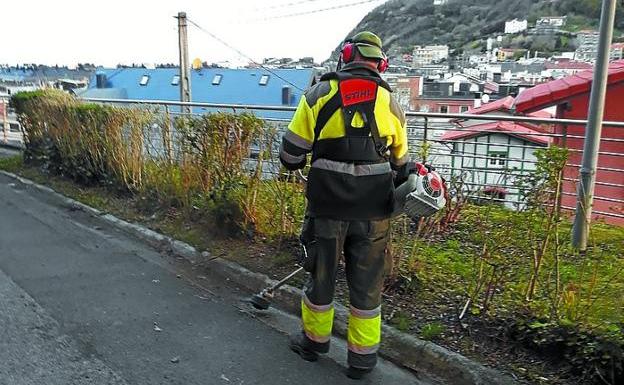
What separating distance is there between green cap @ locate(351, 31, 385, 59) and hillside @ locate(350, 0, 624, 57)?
30.2m

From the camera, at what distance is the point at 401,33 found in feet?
119

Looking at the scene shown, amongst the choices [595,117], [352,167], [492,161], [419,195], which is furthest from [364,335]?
[492,161]

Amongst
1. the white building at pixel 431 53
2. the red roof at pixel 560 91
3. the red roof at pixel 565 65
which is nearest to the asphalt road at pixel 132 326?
the red roof at pixel 560 91

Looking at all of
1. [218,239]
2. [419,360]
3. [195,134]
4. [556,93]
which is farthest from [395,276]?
[556,93]

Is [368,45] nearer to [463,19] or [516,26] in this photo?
[516,26]

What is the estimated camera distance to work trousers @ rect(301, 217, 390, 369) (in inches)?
134

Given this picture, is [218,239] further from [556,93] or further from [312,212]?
[556,93]

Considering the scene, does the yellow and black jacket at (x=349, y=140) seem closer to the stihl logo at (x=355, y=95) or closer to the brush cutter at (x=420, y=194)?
the stihl logo at (x=355, y=95)

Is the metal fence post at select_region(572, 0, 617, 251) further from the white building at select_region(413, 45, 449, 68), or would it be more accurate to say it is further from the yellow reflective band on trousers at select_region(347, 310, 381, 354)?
the white building at select_region(413, 45, 449, 68)

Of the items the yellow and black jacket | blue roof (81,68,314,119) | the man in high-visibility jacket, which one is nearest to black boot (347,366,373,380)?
the man in high-visibility jacket

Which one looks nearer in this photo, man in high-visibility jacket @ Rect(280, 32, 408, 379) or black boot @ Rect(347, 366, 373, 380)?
man in high-visibility jacket @ Rect(280, 32, 408, 379)

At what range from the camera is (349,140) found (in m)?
3.30

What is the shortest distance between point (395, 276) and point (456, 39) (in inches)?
1737

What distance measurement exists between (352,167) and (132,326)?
2.14 meters
